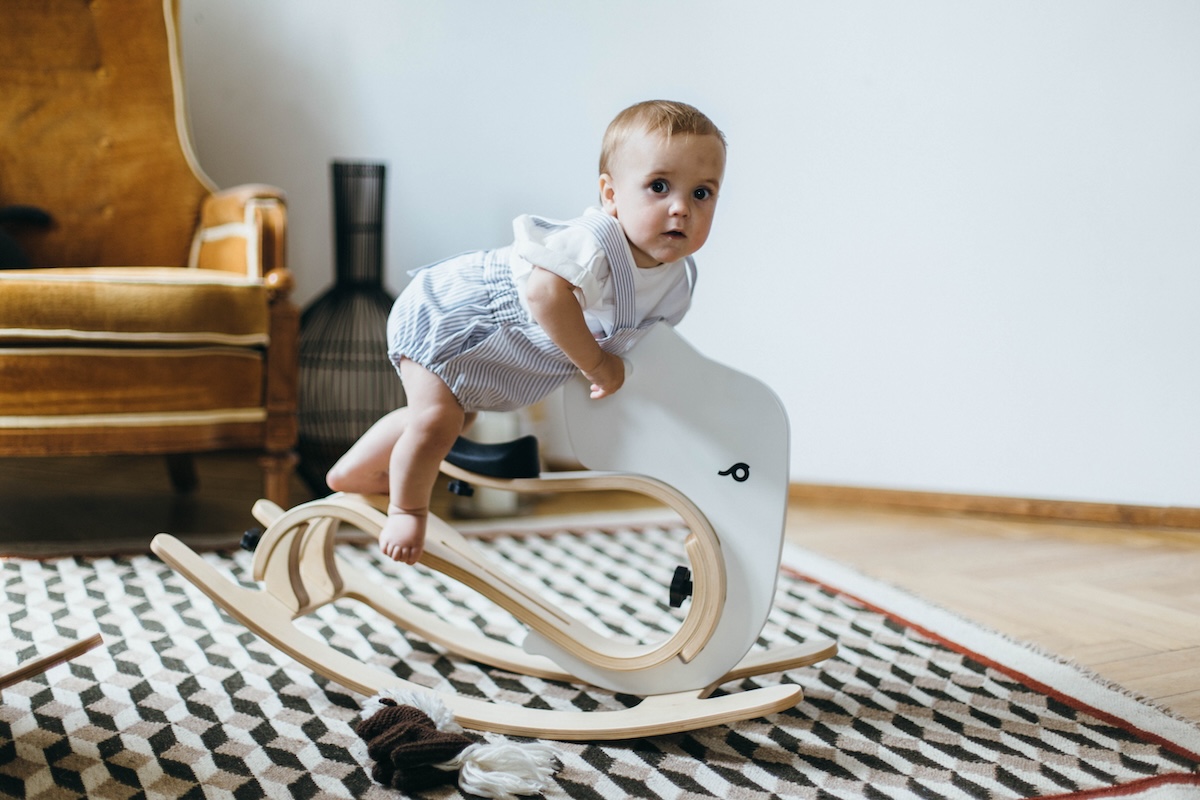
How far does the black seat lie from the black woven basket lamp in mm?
1037

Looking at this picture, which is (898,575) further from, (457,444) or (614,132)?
(614,132)

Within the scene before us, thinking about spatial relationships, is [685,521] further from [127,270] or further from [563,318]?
[127,270]

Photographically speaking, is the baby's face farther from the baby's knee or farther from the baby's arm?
the baby's knee

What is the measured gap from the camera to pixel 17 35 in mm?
1958

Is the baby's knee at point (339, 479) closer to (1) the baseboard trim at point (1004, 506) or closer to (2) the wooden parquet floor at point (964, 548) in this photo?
(2) the wooden parquet floor at point (964, 548)

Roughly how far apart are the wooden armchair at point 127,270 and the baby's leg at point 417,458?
0.69 metres

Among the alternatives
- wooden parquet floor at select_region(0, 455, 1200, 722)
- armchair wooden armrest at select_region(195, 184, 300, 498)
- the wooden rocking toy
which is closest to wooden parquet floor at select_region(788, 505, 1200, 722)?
wooden parquet floor at select_region(0, 455, 1200, 722)

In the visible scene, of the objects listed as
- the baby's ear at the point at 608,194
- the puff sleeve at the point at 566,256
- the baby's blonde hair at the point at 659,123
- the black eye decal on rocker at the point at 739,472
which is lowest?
the black eye decal on rocker at the point at 739,472

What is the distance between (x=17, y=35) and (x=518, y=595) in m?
1.63

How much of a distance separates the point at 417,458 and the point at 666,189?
1.30ft

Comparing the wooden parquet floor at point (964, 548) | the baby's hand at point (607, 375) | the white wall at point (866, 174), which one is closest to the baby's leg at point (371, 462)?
the baby's hand at point (607, 375)

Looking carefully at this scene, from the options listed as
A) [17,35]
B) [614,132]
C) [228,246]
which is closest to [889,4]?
[614,132]

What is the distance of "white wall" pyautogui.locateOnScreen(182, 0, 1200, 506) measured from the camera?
193cm

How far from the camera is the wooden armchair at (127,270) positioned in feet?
5.10
